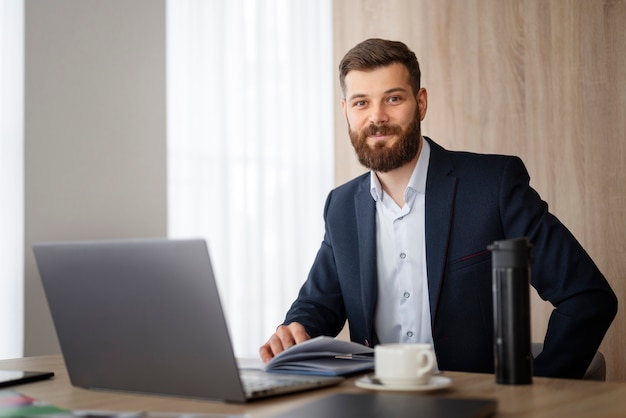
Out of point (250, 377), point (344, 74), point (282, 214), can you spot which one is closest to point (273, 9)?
point (282, 214)

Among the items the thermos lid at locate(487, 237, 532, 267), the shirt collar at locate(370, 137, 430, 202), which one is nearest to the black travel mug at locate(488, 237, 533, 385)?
the thermos lid at locate(487, 237, 532, 267)

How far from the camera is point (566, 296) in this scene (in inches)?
74.8

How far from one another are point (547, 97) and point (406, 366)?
2.30 meters

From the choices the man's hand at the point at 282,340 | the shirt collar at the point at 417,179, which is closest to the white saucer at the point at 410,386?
the man's hand at the point at 282,340

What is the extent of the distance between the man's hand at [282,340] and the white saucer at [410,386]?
0.37m

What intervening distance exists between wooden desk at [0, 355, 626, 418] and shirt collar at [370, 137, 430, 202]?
91cm

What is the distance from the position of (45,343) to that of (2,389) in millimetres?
1714

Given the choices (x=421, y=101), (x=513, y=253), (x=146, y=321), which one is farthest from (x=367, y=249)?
(x=146, y=321)

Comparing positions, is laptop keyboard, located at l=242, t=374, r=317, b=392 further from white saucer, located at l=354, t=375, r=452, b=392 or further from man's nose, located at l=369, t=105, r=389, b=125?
man's nose, located at l=369, t=105, r=389, b=125

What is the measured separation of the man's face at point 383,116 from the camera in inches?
88.4

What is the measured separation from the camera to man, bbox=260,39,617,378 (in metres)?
2.01

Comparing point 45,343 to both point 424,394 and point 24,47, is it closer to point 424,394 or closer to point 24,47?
point 24,47

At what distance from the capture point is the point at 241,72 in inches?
156

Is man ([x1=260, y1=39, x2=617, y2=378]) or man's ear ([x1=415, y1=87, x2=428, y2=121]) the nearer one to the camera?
man ([x1=260, y1=39, x2=617, y2=378])
